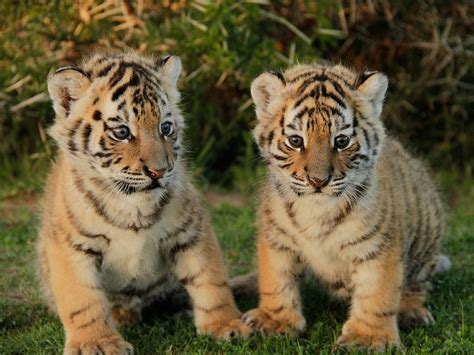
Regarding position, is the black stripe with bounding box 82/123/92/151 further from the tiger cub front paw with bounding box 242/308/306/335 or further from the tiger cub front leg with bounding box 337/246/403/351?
the tiger cub front leg with bounding box 337/246/403/351

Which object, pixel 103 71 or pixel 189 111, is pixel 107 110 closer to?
pixel 103 71

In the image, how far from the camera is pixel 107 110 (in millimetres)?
5090

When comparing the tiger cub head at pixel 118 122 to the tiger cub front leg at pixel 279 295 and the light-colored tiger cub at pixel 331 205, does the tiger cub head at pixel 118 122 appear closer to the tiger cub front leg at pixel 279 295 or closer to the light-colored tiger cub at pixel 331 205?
the light-colored tiger cub at pixel 331 205

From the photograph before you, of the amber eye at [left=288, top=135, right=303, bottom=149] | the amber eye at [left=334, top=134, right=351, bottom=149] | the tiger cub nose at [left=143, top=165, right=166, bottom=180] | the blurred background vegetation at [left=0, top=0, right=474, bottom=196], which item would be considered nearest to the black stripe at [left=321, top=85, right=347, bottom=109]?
the amber eye at [left=334, top=134, right=351, bottom=149]

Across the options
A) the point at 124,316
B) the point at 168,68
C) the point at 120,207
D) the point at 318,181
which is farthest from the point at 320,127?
the point at 124,316

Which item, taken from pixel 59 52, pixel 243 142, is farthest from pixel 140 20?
pixel 243 142

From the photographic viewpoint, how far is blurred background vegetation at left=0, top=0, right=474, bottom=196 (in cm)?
945

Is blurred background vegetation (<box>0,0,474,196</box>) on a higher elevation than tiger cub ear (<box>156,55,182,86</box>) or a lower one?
lower

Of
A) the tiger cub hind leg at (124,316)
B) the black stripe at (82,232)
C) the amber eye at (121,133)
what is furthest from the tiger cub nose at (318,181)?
the tiger cub hind leg at (124,316)

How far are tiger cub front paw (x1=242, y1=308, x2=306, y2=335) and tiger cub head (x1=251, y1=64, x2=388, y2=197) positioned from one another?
82 cm

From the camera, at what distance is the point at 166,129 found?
17.1ft

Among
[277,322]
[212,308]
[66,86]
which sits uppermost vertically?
[66,86]

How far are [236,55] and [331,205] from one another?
4.33 m

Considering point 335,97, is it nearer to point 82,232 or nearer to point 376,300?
point 376,300
